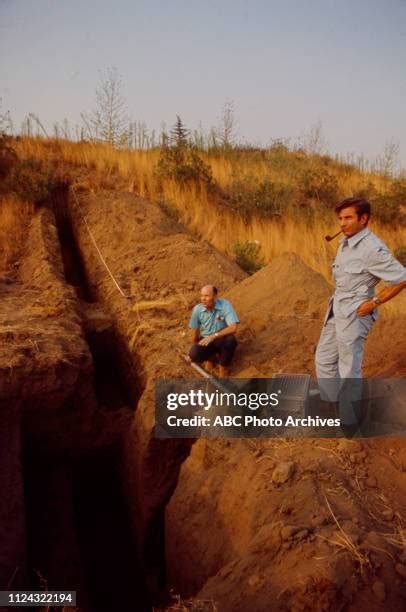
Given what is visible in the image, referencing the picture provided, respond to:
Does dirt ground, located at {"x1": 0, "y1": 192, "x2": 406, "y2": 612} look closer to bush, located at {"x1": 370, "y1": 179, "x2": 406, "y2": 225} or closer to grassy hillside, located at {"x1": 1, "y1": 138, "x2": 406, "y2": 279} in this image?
grassy hillside, located at {"x1": 1, "y1": 138, "x2": 406, "y2": 279}

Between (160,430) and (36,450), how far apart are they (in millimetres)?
1562

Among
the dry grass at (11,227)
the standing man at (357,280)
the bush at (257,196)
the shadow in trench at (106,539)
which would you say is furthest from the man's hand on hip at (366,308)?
the bush at (257,196)

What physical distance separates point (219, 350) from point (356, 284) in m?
1.87

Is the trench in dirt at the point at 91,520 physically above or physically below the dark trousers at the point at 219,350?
below

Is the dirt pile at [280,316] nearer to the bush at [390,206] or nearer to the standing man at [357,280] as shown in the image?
the standing man at [357,280]

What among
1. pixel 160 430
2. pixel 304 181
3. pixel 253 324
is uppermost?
pixel 304 181

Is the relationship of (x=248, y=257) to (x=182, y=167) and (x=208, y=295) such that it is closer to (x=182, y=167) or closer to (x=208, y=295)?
(x=182, y=167)

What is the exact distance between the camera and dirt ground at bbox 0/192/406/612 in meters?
2.63

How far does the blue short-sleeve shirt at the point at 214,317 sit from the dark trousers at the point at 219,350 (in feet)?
0.39

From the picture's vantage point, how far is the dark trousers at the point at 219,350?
484 centimetres

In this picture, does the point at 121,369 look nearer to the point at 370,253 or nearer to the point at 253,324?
the point at 253,324

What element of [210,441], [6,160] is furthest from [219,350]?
[6,160]

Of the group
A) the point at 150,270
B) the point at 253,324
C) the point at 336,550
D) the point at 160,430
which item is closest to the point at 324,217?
the point at 150,270

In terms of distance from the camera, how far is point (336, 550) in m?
2.59
